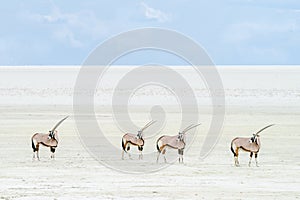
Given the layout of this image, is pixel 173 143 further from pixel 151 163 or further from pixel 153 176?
pixel 153 176

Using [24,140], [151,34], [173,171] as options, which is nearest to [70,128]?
[24,140]

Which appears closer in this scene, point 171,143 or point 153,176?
point 153,176

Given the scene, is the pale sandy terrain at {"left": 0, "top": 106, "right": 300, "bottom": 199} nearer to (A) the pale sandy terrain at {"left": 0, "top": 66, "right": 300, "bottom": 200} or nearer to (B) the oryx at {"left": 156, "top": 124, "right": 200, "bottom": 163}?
(A) the pale sandy terrain at {"left": 0, "top": 66, "right": 300, "bottom": 200}

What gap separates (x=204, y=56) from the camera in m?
18.9

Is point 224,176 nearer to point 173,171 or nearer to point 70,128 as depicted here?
point 173,171

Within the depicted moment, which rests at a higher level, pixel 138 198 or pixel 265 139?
pixel 265 139

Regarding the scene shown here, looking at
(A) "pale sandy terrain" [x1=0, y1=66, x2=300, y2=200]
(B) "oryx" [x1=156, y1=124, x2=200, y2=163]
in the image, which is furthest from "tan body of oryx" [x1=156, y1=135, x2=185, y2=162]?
(A) "pale sandy terrain" [x1=0, y1=66, x2=300, y2=200]

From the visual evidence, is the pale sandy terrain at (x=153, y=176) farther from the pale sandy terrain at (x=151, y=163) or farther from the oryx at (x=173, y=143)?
the oryx at (x=173, y=143)

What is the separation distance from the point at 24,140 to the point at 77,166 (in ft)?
17.5

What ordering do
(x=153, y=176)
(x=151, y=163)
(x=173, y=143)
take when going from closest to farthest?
(x=153, y=176) → (x=173, y=143) → (x=151, y=163)

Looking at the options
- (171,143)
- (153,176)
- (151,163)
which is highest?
(171,143)

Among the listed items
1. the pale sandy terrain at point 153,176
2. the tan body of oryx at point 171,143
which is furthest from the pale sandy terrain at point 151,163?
the tan body of oryx at point 171,143

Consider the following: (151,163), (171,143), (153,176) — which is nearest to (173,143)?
(171,143)

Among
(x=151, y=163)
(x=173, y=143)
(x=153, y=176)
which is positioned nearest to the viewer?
(x=153, y=176)
